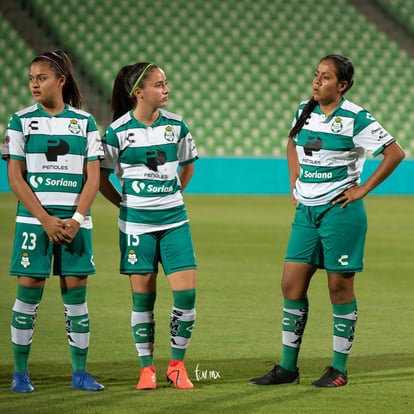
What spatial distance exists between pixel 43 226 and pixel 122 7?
62.2 feet

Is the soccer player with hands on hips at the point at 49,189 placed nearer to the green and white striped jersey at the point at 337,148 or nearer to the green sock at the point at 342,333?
the green and white striped jersey at the point at 337,148

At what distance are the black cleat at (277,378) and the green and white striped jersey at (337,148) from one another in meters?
0.90

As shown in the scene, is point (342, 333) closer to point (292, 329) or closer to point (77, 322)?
point (292, 329)

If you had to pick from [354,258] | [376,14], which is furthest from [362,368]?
[376,14]

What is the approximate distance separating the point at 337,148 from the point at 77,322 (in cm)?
161

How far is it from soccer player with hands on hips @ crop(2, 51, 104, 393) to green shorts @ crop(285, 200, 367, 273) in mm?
1098

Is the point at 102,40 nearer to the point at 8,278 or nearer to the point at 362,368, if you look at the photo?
the point at 8,278

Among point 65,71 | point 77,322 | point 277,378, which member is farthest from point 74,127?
point 277,378

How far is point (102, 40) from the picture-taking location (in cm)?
2281

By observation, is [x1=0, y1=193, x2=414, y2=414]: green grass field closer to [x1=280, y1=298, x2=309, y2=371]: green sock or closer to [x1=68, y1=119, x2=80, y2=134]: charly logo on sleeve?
[x1=280, y1=298, x2=309, y2=371]: green sock

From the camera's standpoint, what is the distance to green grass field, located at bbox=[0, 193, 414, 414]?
4.97m

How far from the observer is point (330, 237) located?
5.32 meters

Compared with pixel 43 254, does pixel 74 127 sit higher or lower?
higher

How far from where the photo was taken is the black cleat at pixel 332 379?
5328 millimetres
